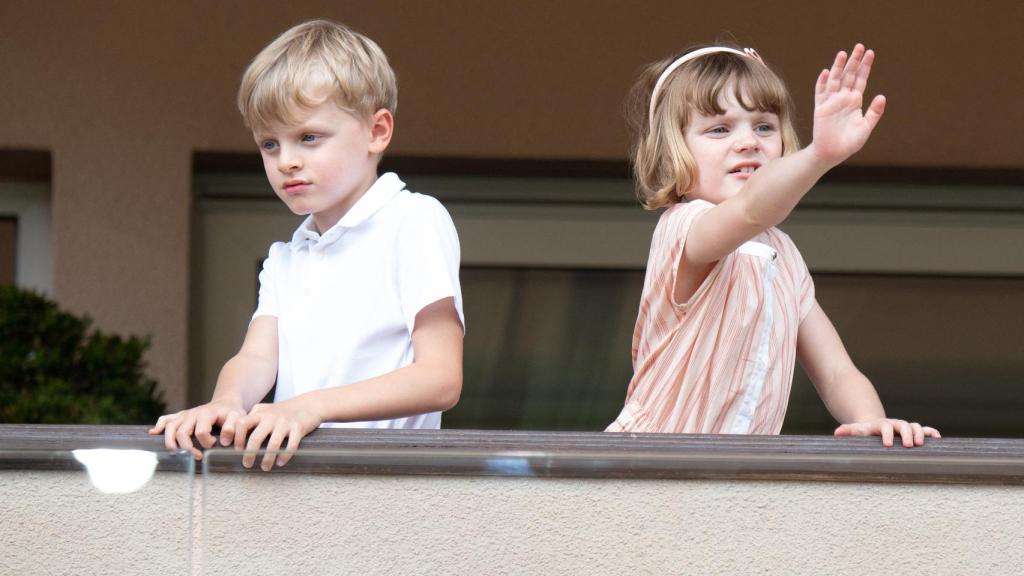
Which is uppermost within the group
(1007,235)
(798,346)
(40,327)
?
(1007,235)

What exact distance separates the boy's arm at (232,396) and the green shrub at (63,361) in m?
1.62

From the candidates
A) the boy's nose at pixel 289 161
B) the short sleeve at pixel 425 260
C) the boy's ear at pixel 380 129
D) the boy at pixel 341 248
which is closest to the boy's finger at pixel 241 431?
the boy at pixel 341 248

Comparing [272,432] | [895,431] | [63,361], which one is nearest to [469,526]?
[272,432]

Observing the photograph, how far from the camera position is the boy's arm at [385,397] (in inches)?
95.6

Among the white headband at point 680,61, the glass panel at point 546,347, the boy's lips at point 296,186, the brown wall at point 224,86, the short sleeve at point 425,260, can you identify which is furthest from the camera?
the glass panel at point 546,347

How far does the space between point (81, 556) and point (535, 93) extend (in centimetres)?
328

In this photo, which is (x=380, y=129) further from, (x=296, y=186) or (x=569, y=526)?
(x=569, y=526)

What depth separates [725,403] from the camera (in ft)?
9.71

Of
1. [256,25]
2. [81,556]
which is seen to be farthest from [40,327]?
[81,556]

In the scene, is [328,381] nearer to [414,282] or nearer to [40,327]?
[414,282]

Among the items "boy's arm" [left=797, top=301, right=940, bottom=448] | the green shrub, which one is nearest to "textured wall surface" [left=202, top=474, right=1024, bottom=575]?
"boy's arm" [left=797, top=301, right=940, bottom=448]

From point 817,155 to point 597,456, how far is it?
21.7 inches

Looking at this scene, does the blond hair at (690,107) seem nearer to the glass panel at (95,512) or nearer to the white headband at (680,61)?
the white headband at (680,61)

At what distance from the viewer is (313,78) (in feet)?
9.52
